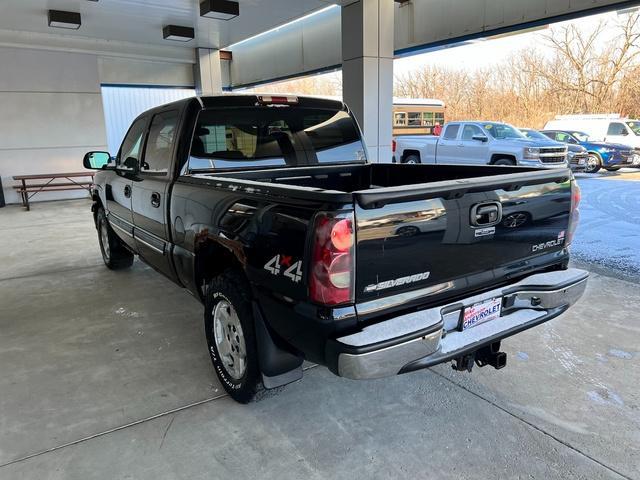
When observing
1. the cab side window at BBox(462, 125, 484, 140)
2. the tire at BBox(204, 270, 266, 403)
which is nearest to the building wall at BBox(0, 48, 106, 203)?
the cab side window at BBox(462, 125, 484, 140)

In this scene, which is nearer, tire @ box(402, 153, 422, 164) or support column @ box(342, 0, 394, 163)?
support column @ box(342, 0, 394, 163)

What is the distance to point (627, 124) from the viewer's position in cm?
1833

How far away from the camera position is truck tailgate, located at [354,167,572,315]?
6.92 ft

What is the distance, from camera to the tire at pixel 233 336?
2657 mm

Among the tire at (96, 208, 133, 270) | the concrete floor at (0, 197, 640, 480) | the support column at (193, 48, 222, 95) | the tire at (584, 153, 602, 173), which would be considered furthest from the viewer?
the tire at (584, 153, 602, 173)

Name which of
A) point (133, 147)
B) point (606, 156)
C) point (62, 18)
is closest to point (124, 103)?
point (62, 18)

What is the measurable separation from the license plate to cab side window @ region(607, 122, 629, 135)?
19.4 metres

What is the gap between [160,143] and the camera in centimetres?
397

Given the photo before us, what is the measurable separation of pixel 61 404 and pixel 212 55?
14029 millimetres

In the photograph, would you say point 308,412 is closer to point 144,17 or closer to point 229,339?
point 229,339

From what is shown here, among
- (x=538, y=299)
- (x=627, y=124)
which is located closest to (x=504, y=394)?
(x=538, y=299)

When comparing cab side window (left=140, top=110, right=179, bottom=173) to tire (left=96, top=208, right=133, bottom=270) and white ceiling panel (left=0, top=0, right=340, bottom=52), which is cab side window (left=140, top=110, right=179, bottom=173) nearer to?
tire (left=96, top=208, right=133, bottom=270)

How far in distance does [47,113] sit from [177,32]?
172 inches

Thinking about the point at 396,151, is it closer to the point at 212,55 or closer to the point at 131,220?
the point at 212,55
